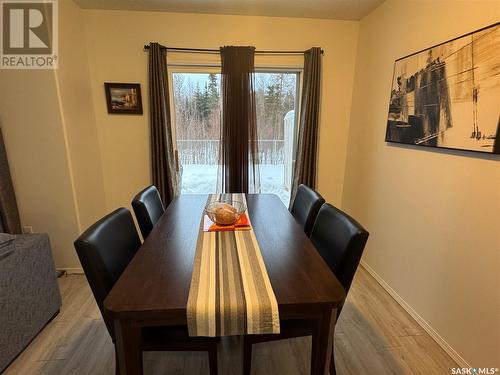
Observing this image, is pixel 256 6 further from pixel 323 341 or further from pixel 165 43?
pixel 323 341

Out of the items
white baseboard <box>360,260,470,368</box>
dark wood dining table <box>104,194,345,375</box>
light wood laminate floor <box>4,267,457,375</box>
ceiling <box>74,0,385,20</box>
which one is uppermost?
ceiling <box>74,0,385,20</box>

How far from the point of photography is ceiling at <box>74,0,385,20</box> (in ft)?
7.51

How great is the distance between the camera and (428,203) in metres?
1.81

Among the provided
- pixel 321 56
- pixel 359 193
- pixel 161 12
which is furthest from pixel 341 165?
pixel 161 12

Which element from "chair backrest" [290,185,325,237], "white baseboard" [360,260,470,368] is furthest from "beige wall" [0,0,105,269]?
"white baseboard" [360,260,470,368]

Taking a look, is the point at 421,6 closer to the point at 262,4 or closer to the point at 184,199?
the point at 262,4

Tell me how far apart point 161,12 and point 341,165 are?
7.76ft

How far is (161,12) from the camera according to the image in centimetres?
248

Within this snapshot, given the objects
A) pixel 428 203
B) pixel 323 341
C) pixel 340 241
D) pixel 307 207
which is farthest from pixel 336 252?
pixel 428 203

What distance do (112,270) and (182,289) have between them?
41cm

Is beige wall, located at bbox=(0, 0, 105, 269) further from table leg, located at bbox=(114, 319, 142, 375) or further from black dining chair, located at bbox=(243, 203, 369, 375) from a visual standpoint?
black dining chair, located at bbox=(243, 203, 369, 375)

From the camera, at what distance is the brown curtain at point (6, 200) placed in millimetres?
2013

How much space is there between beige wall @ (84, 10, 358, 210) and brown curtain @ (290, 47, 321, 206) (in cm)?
15

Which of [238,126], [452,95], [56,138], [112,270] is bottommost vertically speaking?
[112,270]
